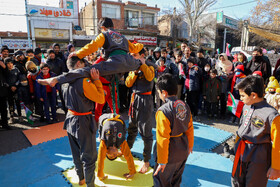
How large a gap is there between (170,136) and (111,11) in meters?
25.7

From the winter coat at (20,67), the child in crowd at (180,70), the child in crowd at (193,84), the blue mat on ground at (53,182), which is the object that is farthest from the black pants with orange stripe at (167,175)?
the winter coat at (20,67)

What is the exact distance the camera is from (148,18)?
90.4ft

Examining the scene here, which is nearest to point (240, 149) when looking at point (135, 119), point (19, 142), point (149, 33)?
point (135, 119)

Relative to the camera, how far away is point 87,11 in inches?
1072

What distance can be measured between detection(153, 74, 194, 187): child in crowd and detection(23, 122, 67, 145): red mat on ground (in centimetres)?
350

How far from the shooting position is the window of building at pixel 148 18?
27.3 m

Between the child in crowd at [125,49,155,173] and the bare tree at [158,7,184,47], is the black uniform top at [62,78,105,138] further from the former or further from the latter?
the bare tree at [158,7,184,47]

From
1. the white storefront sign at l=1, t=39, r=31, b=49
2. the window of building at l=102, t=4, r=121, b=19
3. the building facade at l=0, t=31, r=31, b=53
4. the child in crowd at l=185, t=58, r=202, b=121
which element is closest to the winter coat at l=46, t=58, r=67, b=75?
the child in crowd at l=185, t=58, r=202, b=121

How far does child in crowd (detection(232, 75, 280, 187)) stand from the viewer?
1884mm

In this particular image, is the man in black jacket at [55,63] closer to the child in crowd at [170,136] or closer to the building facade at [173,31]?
the child in crowd at [170,136]

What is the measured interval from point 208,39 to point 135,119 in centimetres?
3164

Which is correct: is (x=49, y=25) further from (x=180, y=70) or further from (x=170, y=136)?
(x=170, y=136)

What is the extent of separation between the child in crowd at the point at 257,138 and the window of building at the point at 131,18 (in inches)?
1004

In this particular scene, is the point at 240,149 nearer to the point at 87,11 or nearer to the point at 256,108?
the point at 256,108
